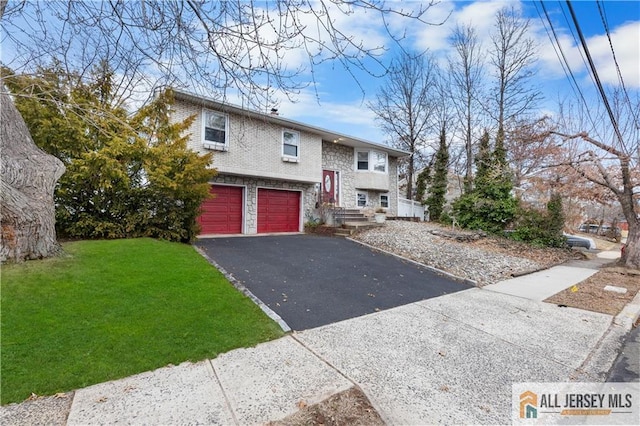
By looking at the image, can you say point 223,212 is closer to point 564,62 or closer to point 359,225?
→ point 359,225

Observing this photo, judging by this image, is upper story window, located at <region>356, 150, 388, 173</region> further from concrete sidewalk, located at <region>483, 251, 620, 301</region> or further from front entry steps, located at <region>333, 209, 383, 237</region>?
concrete sidewalk, located at <region>483, 251, 620, 301</region>

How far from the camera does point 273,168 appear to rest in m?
12.3

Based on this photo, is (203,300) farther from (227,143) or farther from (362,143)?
(362,143)

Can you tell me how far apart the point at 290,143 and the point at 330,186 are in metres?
3.45

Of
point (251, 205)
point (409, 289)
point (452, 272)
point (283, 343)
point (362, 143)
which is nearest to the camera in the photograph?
point (283, 343)

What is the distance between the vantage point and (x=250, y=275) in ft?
20.9

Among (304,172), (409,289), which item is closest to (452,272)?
(409,289)

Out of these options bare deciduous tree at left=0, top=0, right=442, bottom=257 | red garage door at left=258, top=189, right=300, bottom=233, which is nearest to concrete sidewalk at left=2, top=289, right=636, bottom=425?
bare deciduous tree at left=0, top=0, right=442, bottom=257

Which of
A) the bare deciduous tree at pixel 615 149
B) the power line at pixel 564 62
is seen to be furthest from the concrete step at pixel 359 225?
the power line at pixel 564 62

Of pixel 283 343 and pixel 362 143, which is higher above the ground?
pixel 362 143

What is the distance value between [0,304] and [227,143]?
8183 millimetres

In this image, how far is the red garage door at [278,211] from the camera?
1300 cm

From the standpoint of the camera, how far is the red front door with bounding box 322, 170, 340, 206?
15051 millimetres

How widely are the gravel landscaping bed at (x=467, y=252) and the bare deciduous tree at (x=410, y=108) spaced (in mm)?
10465
